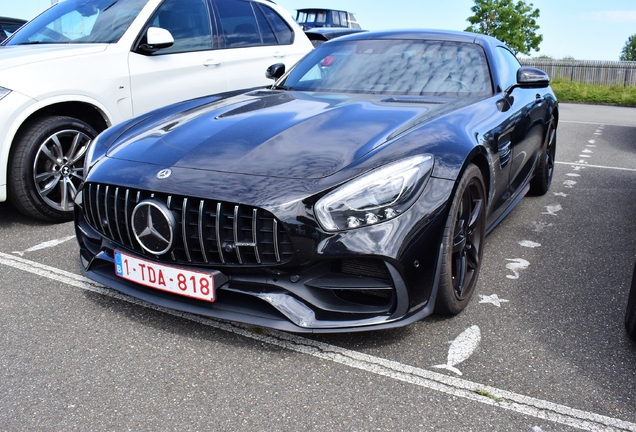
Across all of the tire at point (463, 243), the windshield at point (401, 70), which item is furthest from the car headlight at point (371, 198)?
the windshield at point (401, 70)

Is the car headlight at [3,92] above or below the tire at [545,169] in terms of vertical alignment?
above

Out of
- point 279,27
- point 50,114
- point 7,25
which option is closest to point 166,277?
point 50,114

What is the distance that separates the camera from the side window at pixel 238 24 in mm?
5598

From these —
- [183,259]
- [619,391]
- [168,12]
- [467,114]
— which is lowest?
[619,391]

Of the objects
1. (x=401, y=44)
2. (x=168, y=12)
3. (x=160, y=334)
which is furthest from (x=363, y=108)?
(x=168, y=12)

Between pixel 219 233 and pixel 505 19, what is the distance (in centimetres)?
4922

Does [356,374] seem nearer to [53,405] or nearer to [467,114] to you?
[53,405]

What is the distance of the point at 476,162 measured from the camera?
3.01 m

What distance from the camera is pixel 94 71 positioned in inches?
174

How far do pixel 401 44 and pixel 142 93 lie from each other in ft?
6.87

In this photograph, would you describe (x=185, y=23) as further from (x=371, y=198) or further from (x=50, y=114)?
(x=371, y=198)

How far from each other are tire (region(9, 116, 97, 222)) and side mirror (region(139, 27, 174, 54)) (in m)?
0.80

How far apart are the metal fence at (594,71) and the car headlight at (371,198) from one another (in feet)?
84.9

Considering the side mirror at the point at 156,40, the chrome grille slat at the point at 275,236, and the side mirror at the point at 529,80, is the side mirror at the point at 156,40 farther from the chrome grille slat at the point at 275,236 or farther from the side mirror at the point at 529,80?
the chrome grille slat at the point at 275,236
